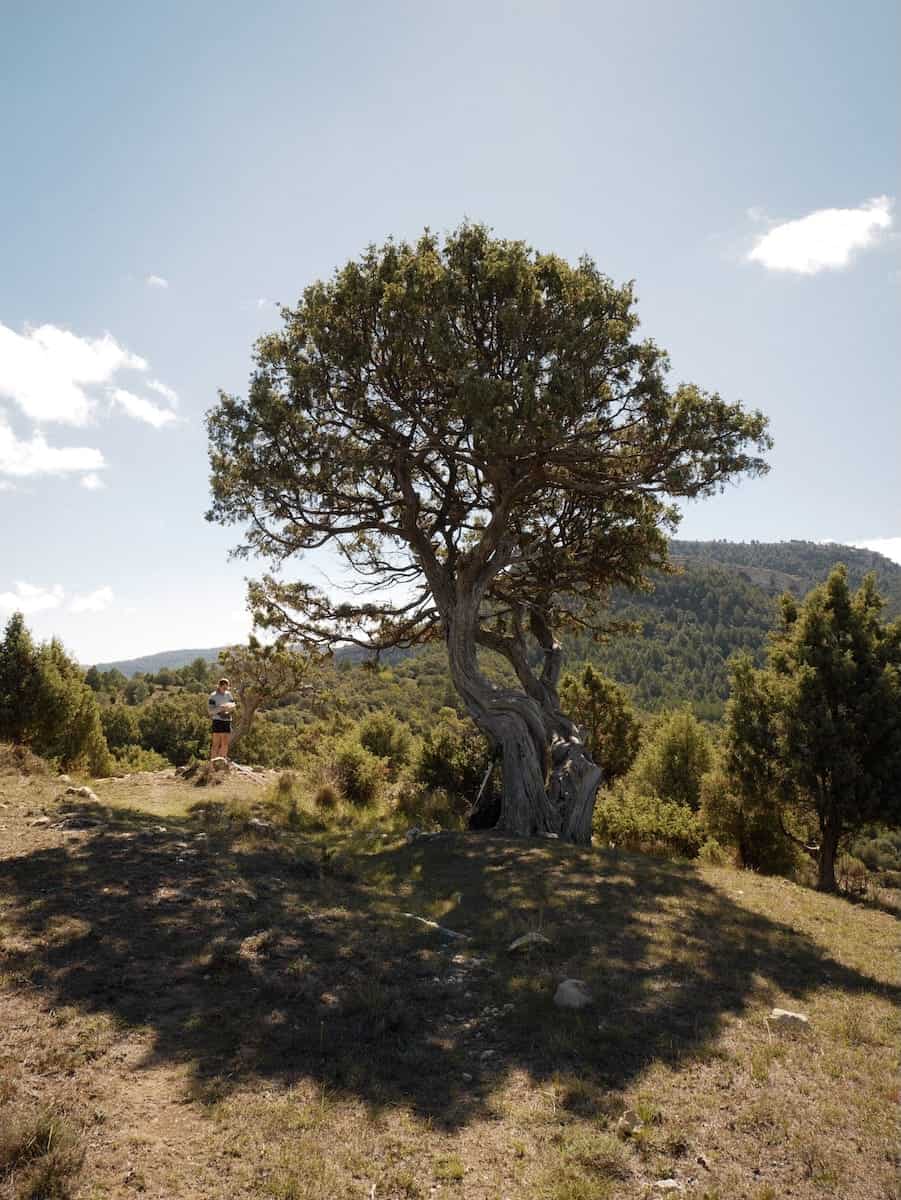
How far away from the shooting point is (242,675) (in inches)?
784

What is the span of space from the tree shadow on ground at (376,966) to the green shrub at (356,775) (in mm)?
8532

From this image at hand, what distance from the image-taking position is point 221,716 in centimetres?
1919

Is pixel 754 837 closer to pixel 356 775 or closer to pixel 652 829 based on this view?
pixel 652 829

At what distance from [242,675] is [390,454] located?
8692 millimetres

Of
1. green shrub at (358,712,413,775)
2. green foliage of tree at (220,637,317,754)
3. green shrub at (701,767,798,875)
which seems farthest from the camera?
green shrub at (358,712,413,775)

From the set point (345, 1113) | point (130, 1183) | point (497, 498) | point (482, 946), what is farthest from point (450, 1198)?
point (497, 498)

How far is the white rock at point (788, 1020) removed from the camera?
5512 mm

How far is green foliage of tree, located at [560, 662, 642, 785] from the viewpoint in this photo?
1334 inches

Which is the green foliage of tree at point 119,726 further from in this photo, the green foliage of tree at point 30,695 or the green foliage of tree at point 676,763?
the green foliage of tree at point 676,763

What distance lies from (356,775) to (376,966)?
12.7m

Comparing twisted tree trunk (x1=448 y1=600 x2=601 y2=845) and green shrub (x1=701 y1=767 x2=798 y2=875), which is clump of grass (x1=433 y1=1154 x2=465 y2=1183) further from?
green shrub (x1=701 y1=767 x2=798 y2=875)

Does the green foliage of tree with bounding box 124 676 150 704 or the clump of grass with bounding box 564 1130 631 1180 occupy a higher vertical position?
the clump of grass with bounding box 564 1130 631 1180

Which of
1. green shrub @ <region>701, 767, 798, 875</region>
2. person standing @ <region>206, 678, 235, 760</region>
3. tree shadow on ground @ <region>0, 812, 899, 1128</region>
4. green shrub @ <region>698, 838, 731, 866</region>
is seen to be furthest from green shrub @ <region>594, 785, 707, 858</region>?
person standing @ <region>206, 678, 235, 760</region>

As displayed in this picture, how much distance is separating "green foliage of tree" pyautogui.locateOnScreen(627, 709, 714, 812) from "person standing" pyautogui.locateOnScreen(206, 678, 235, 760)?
21.2 metres
